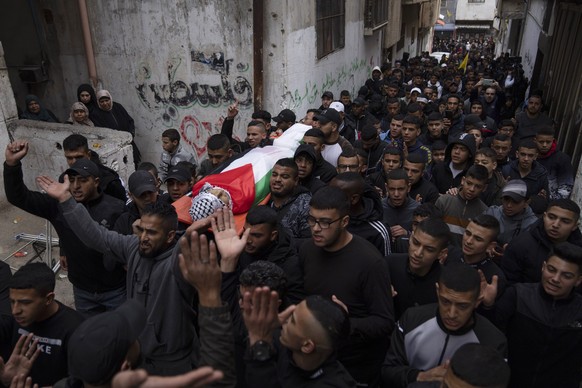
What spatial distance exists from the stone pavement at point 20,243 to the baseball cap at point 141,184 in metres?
1.91

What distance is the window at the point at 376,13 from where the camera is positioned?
44.5 ft

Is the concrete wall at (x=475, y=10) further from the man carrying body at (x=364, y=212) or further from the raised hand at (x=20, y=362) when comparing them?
the raised hand at (x=20, y=362)

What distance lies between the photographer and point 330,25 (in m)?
10.3

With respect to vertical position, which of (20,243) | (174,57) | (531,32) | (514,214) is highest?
(174,57)

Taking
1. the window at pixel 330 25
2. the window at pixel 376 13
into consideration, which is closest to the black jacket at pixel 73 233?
the window at pixel 330 25

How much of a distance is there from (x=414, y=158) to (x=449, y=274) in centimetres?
216

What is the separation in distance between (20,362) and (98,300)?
1286 millimetres

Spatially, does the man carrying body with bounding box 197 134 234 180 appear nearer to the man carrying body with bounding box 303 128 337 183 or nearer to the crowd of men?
the crowd of men

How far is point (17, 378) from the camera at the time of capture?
2.13 meters

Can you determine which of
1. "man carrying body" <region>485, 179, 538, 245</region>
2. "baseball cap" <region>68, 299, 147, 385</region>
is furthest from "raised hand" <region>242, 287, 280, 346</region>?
"man carrying body" <region>485, 179, 538, 245</region>

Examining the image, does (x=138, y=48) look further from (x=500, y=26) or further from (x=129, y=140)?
(x=500, y=26)

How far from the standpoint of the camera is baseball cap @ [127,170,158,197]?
375cm

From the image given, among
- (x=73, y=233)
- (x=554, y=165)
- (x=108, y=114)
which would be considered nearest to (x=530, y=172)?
(x=554, y=165)

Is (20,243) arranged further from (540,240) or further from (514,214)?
(540,240)
